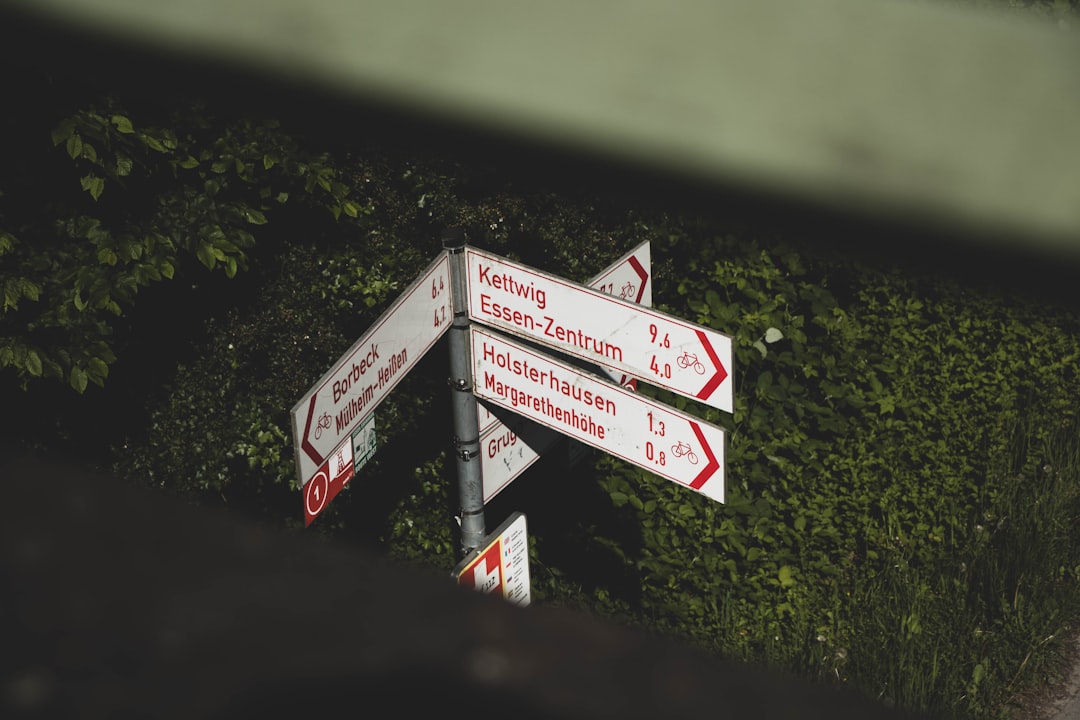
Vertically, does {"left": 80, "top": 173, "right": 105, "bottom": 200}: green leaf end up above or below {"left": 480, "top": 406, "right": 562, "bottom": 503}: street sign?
above

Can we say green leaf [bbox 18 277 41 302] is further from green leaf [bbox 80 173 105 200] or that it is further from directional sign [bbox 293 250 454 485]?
directional sign [bbox 293 250 454 485]

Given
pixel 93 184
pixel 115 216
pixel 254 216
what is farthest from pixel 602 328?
pixel 115 216

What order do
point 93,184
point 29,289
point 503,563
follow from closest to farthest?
point 503,563, point 29,289, point 93,184

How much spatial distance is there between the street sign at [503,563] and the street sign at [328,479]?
0.44 metres

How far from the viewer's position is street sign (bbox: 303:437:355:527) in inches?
133

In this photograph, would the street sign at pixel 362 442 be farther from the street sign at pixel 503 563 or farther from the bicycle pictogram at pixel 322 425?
the street sign at pixel 503 563

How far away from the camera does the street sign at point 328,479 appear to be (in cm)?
338

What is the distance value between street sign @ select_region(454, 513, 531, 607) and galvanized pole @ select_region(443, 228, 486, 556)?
403 millimetres

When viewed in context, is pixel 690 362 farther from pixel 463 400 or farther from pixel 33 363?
pixel 33 363

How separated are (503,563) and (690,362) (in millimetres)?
853

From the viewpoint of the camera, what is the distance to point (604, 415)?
340 cm

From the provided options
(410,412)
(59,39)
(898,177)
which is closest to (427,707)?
(898,177)

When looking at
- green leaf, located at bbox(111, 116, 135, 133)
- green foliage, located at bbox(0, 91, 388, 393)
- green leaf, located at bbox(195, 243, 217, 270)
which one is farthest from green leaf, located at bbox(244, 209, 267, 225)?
green leaf, located at bbox(111, 116, 135, 133)

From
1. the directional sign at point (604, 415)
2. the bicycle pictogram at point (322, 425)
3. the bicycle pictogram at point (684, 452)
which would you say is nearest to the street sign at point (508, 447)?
the directional sign at point (604, 415)
